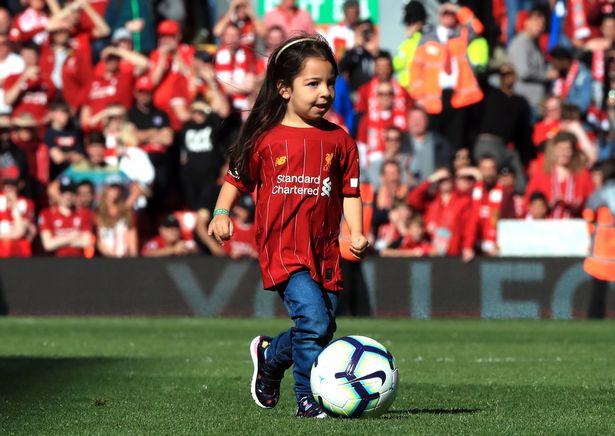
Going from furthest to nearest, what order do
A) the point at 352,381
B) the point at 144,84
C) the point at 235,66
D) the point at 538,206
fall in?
the point at 144,84 → the point at 235,66 → the point at 538,206 → the point at 352,381

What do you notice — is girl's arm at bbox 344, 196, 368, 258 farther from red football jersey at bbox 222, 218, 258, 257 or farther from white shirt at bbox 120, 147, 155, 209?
white shirt at bbox 120, 147, 155, 209

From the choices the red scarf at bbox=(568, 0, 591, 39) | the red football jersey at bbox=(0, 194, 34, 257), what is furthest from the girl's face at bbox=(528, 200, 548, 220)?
the red football jersey at bbox=(0, 194, 34, 257)

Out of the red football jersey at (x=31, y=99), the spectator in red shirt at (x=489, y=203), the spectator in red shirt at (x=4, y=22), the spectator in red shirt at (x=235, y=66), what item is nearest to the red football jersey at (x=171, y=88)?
the spectator in red shirt at (x=235, y=66)

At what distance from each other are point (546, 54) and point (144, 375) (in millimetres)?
10929

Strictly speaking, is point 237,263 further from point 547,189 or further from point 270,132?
point 270,132

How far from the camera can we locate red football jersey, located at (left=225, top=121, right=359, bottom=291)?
7.04 m

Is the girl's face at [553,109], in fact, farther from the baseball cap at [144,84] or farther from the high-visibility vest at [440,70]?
the baseball cap at [144,84]

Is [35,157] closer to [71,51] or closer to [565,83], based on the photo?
[71,51]

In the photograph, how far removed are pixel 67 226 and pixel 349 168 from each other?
37.2ft

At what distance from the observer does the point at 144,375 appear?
994 centimetres

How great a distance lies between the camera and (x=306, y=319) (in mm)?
6930

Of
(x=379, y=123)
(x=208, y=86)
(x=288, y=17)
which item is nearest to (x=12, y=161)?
(x=208, y=86)

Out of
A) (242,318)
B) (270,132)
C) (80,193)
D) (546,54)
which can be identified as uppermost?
(270,132)

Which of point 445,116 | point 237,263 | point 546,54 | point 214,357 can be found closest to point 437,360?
point 214,357
